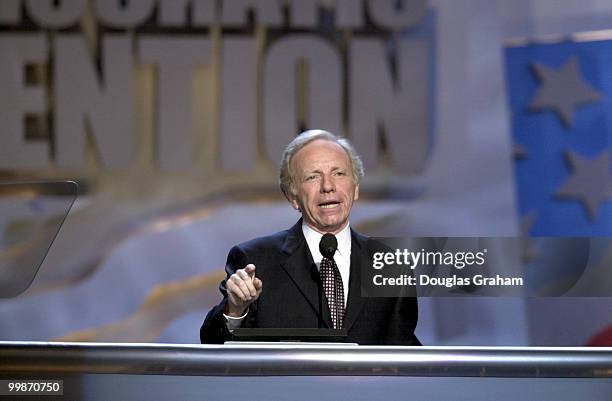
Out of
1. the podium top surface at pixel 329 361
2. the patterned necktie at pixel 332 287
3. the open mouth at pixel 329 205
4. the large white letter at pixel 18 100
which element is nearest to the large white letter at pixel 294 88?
the large white letter at pixel 18 100

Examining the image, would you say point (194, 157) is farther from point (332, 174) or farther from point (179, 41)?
point (332, 174)

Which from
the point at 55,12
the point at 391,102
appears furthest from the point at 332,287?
the point at 55,12

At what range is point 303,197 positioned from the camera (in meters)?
2.39

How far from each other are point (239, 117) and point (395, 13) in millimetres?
770

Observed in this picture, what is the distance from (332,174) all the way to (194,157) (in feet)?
4.96

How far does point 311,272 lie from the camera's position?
2.24 meters

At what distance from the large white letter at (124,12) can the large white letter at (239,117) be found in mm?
442

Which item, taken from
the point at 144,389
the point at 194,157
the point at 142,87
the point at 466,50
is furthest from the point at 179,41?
the point at 144,389

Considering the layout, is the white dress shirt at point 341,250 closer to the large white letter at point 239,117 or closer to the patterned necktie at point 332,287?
the patterned necktie at point 332,287

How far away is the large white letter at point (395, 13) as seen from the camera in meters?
3.78

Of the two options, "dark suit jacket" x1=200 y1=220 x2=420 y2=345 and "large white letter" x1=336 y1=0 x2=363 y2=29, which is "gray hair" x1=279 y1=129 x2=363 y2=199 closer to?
"dark suit jacket" x1=200 y1=220 x2=420 y2=345

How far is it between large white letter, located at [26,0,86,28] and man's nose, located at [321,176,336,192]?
6.32 ft

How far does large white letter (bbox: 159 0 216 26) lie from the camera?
3848mm

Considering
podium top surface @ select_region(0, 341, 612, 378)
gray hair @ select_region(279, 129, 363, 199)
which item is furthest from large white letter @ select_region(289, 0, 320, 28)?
podium top surface @ select_region(0, 341, 612, 378)
